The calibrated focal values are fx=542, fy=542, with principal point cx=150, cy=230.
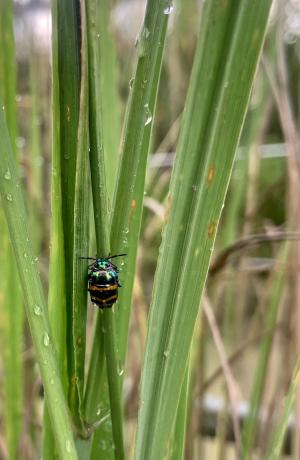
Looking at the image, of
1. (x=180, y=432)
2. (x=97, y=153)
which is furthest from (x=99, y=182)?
(x=180, y=432)

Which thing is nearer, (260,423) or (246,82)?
(246,82)

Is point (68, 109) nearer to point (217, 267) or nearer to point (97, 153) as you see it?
point (97, 153)

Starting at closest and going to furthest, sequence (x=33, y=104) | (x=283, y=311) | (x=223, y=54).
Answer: (x=223, y=54)
(x=33, y=104)
(x=283, y=311)

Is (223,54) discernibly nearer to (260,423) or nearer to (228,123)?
(228,123)

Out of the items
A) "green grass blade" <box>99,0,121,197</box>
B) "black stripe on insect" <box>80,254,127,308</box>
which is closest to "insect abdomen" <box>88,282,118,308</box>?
"black stripe on insect" <box>80,254,127,308</box>

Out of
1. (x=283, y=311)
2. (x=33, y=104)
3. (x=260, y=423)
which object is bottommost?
(x=260, y=423)

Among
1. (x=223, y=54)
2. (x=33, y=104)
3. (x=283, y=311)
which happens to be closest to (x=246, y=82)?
(x=223, y=54)

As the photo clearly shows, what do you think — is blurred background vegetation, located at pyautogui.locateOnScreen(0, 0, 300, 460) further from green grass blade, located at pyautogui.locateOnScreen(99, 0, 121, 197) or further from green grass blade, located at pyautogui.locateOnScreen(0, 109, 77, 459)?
green grass blade, located at pyautogui.locateOnScreen(0, 109, 77, 459)
